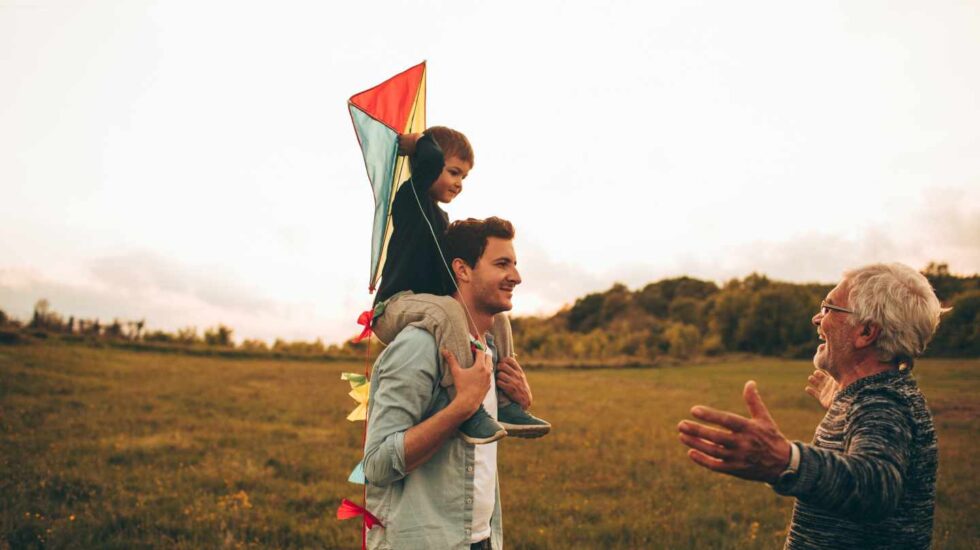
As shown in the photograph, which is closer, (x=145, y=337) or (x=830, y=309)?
(x=830, y=309)

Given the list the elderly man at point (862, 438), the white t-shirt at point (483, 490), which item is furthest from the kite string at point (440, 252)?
the elderly man at point (862, 438)

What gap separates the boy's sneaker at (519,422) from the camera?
3.30 m

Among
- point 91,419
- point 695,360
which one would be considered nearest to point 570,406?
point 91,419

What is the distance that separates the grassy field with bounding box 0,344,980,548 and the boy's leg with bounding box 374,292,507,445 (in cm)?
537

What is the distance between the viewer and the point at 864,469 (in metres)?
2.35

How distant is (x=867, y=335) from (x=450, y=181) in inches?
90.0

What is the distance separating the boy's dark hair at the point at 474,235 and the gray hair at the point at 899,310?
1738 millimetres

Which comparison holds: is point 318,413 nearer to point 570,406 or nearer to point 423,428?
point 570,406

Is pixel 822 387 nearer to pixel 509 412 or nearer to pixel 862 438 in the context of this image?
pixel 862 438

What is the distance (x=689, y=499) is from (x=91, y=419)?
544 inches

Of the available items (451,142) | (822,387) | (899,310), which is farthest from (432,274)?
(822,387)

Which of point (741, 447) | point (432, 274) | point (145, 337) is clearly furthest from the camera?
point (145, 337)

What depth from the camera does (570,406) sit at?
69.7 ft

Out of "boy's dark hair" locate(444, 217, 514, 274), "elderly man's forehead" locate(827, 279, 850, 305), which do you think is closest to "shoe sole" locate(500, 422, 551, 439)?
"boy's dark hair" locate(444, 217, 514, 274)
